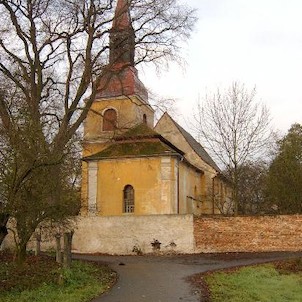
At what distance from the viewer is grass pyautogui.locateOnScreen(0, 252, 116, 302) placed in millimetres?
11531

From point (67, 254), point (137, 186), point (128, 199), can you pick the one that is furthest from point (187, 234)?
point (67, 254)

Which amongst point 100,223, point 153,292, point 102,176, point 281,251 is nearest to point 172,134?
point 102,176

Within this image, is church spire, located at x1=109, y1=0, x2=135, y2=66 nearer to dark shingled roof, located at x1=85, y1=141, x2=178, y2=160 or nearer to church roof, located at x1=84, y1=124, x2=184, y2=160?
church roof, located at x1=84, y1=124, x2=184, y2=160

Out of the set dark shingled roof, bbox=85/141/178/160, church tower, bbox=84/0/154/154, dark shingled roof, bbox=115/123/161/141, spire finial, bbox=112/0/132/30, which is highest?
spire finial, bbox=112/0/132/30

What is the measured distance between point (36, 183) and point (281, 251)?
44.9 ft

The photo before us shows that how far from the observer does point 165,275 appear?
15523 mm

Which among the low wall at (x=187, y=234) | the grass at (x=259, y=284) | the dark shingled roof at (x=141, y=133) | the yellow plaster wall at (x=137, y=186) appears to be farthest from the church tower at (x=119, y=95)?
the grass at (x=259, y=284)

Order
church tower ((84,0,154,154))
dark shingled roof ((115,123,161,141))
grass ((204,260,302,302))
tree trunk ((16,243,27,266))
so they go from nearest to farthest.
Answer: grass ((204,260,302,302)), tree trunk ((16,243,27,266)), church tower ((84,0,154,154)), dark shingled roof ((115,123,161,141))

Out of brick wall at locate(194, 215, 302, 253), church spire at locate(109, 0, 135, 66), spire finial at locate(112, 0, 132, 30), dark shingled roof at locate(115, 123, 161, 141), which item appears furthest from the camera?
dark shingled roof at locate(115, 123, 161, 141)

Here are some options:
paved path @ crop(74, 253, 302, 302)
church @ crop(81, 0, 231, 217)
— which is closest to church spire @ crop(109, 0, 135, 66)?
church @ crop(81, 0, 231, 217)

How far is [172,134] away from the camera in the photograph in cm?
4059

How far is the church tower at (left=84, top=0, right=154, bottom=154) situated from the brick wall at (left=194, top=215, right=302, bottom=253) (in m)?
6.50

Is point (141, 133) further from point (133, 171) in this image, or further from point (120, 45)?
point (120, 45)

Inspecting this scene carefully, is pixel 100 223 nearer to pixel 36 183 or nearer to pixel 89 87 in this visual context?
pixel 89 87
